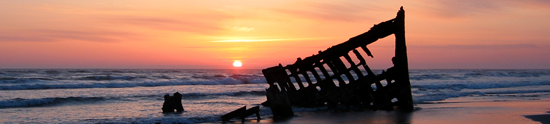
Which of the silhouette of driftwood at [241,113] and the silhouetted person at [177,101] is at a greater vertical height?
the silhouetted person at [177,101]

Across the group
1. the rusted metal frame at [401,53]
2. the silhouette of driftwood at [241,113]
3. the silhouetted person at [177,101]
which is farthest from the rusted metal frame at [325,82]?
the silhouetted person at [177,101]

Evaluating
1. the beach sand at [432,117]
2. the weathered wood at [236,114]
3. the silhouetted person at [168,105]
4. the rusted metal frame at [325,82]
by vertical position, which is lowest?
the beach sand at [432,117]

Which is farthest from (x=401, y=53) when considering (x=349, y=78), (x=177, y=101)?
(x=177, y=101)

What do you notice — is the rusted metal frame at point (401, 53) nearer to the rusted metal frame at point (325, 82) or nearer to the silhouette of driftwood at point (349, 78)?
the silhouette of driftwood at point (349, 78)

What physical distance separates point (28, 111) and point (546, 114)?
15.7 meters

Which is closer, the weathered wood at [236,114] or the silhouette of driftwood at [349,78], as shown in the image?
the weathered wood at [236,114]

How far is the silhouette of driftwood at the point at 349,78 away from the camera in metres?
13.3

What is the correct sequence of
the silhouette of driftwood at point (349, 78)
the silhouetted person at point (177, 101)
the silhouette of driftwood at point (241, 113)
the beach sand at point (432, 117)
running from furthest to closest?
Result: 1. the silhouetted person at point (177, 101)
2. the silhouette of driftwood at point (349, 78)
3. the beach sand at point (432, 117)
4. the silhouette of driftwood at point (241, 113)

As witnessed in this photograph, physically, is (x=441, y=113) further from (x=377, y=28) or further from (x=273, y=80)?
(x=273, y=80)

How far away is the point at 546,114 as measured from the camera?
1400cm

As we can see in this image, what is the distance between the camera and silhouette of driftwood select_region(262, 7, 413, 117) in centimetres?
1334

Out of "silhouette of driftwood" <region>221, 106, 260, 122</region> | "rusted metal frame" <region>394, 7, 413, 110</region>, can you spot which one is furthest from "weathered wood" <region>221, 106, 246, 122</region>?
"rusted metal frame" <region>394, 7, 413, 110</region>

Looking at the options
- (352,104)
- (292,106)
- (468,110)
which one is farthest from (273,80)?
(468,110)

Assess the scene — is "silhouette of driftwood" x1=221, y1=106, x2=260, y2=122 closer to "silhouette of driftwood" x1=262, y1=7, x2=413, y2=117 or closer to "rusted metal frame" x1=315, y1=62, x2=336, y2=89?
"silhouette of driftwood" x1=262, y1=7, x2=413, y2=117
